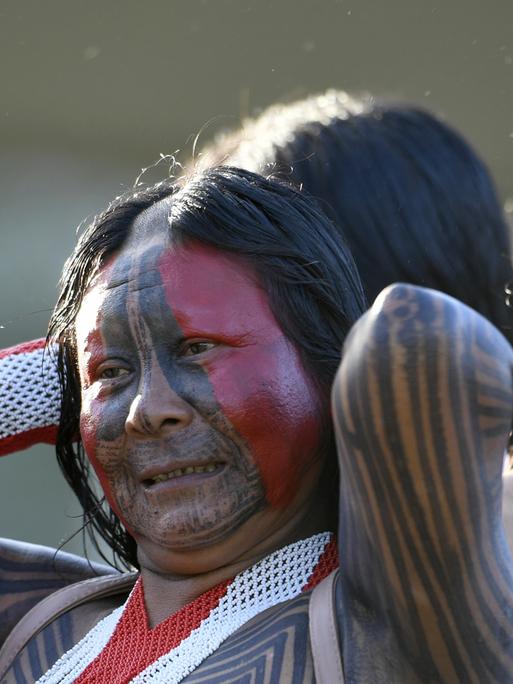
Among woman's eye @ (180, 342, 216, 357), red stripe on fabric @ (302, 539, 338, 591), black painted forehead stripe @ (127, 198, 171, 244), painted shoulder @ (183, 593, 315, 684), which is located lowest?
painted shoulder @ (183, 593, 315, 684)

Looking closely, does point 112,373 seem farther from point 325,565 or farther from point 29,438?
point 29,438

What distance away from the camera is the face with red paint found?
1.59 metres

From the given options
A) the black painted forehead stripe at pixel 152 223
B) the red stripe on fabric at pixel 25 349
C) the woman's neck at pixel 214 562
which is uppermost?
the black painted forehead stripe at pixel 152 223

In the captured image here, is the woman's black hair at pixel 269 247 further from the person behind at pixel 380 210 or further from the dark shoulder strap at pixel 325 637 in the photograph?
the person behind at pixel 380 210

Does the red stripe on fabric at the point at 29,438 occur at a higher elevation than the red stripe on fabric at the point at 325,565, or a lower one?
higher

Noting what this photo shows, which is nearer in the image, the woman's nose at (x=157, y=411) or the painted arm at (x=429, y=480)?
the painted arm at (x=429, y=480)

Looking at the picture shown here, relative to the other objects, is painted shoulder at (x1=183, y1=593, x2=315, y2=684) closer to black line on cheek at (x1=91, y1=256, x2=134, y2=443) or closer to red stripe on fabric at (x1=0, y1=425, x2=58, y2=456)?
black line on cheek at (x1=91, y1=256, x2=134, y2=443)

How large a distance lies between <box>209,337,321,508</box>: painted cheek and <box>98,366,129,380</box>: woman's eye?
0.15 meters

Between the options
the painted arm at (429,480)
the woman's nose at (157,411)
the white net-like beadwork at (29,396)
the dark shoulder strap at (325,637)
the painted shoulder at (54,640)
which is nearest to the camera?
the painted arm at (429,480)

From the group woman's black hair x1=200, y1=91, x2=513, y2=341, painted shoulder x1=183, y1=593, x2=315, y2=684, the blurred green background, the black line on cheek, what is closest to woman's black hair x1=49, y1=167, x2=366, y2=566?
the black line on cheek

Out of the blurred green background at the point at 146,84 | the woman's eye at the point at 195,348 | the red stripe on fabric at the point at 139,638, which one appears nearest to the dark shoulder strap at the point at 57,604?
the red stripe on fabric at the point at 139,638

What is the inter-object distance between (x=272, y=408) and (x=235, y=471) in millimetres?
92

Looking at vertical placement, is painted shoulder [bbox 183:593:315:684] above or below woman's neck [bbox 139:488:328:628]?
below

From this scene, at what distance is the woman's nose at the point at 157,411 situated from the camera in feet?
5.20
